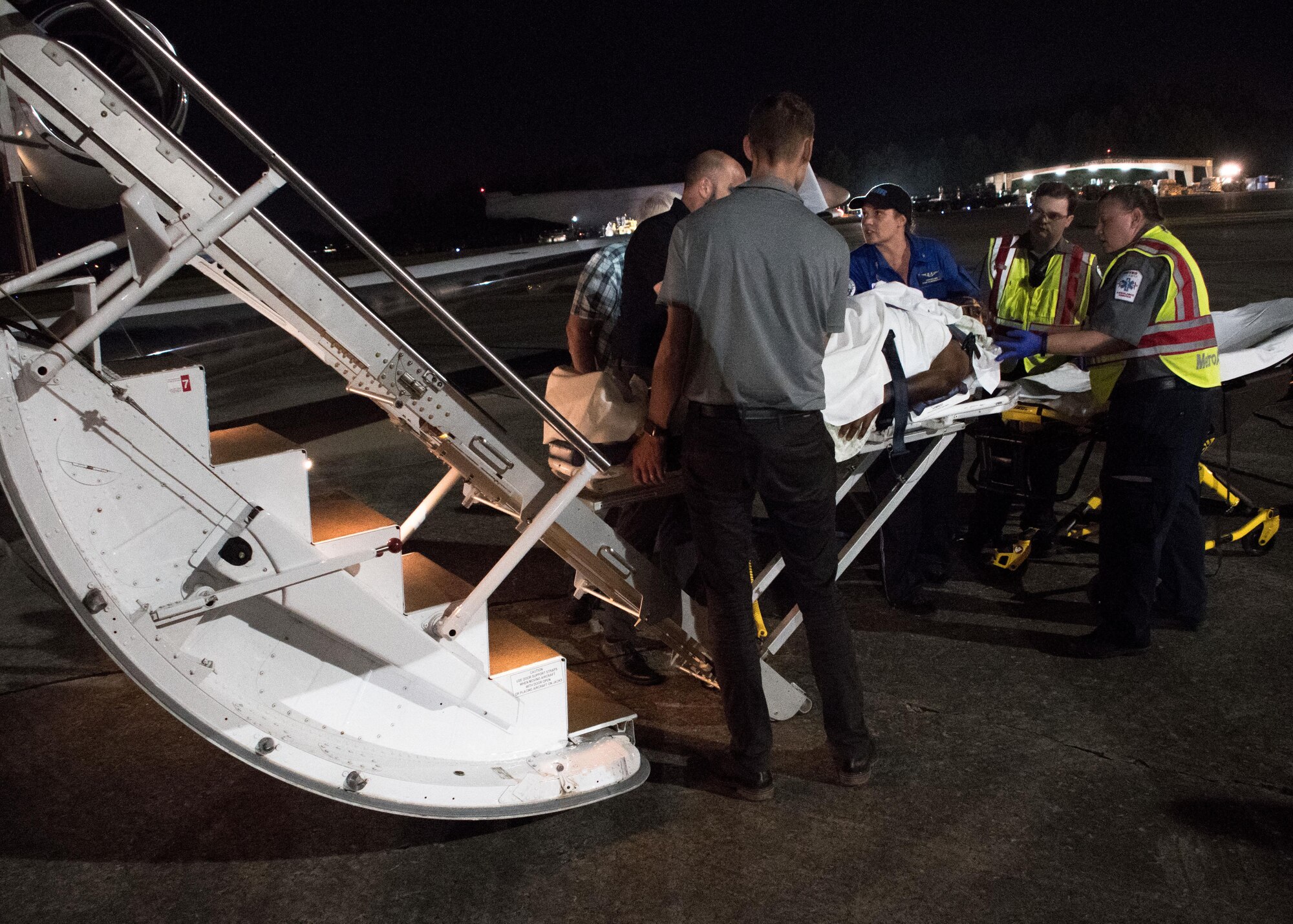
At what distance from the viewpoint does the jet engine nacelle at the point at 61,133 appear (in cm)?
279

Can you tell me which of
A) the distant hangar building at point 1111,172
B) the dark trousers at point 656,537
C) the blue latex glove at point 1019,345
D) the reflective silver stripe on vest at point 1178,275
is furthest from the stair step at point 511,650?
the distant hangar building at point 1111,172

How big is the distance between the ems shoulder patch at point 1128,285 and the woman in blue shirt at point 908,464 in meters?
0.86

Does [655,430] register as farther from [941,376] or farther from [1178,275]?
[1178,275]

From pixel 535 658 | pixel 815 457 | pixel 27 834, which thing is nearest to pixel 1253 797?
pixel 815 457

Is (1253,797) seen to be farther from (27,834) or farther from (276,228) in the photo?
(27,834)

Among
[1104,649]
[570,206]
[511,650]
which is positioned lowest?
[1104,649]

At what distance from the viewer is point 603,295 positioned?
4426 millimetres

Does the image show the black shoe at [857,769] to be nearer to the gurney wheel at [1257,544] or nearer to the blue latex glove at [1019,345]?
the blue latex glove at [1019,345]

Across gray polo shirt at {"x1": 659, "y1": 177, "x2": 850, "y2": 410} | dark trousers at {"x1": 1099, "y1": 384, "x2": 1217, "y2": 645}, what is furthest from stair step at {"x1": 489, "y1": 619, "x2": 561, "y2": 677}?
dark trousers at {"x1": 1099, "y1": 384, "x2": 1217, "y2": 645}

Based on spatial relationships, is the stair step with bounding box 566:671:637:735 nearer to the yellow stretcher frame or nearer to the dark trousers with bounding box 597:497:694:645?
the dark trousers with bounding box 597:497:694:645

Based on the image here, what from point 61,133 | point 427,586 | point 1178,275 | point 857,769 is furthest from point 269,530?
point 1178,275

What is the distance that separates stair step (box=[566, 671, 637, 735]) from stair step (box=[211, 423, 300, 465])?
1290 mm

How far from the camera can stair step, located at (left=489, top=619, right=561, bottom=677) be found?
3238 mm

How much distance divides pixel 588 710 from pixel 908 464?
Result: 7.06 ft
